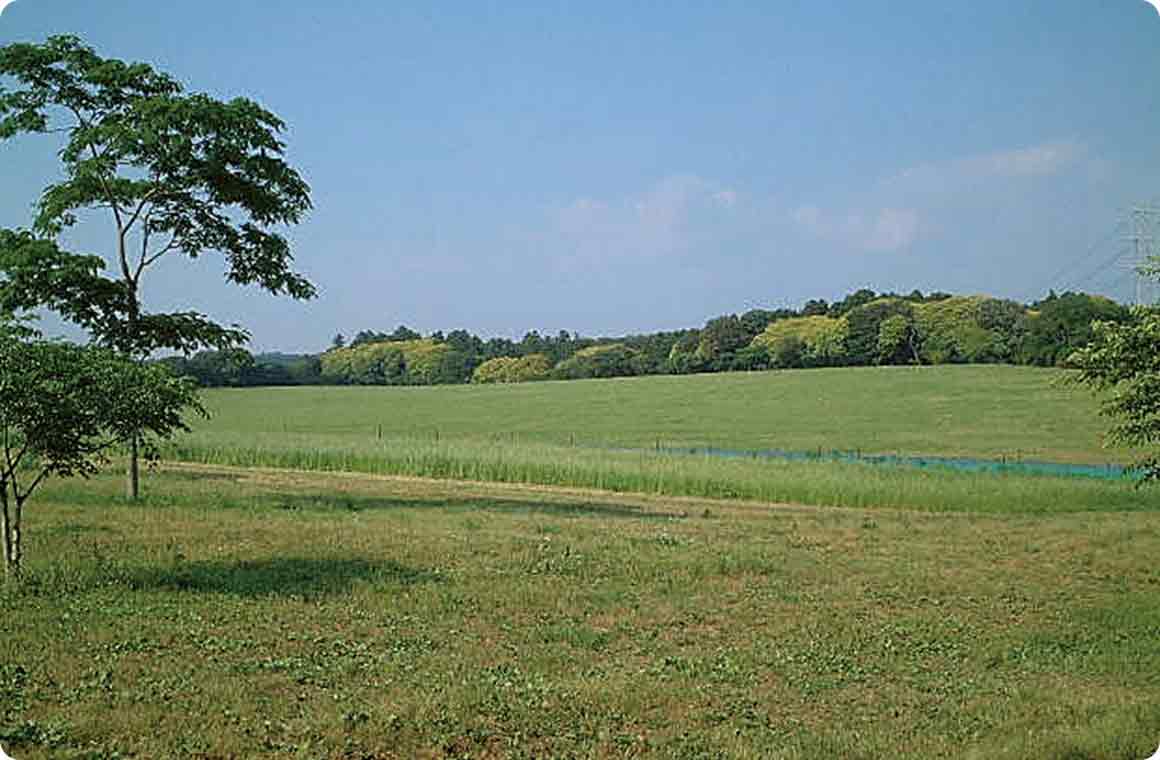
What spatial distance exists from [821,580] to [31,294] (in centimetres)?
1243

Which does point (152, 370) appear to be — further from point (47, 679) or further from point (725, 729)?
point (725, 729)

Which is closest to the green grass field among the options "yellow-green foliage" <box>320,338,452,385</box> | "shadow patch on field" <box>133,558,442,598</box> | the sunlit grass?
the sunlit grass

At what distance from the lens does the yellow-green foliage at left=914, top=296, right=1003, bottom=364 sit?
49.3 metres

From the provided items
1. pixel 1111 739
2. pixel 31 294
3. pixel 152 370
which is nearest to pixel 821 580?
pixel 1111 739

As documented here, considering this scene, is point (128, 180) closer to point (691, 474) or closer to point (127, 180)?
point (127, 180)

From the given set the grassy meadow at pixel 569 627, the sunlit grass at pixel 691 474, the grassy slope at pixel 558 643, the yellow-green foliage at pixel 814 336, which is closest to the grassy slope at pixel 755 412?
the sunlit grass at pixel 691 474

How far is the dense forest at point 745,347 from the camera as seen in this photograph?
2669 cm

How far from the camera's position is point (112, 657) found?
8.25 metres

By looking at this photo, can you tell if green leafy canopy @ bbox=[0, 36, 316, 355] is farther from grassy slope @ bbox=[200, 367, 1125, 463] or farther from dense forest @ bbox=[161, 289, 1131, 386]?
grassy slope @ bbox=[200, 367, 1125, 463]

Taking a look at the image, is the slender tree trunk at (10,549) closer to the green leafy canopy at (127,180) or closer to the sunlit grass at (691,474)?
the green leafy canopy at (127,180)

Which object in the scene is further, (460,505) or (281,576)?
(460,505)

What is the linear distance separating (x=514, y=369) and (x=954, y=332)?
38.2 m

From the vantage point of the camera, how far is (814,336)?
76.9 metres

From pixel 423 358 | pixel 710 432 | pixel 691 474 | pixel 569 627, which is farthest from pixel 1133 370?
pixel 710 432
